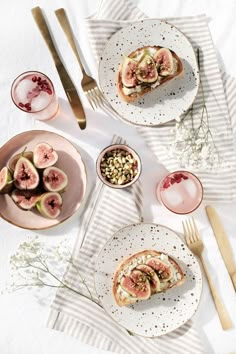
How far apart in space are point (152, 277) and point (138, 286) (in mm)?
68

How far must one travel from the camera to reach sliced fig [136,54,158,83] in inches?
113

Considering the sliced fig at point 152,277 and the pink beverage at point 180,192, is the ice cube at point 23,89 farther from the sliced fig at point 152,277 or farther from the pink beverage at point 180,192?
the sliced fig at point 152,277

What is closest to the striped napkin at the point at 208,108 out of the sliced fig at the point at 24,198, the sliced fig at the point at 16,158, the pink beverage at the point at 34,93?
the pink beverage at the point at 34,93

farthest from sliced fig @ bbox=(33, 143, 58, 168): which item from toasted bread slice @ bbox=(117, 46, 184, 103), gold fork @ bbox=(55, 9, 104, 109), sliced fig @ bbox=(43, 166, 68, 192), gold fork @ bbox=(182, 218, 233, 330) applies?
gold fork @ bbox=(182, 218, 233, 330)

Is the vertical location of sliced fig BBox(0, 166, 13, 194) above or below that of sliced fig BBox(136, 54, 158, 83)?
below

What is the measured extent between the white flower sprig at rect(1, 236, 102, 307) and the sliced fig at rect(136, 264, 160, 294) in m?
0.27

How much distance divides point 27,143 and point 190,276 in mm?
883

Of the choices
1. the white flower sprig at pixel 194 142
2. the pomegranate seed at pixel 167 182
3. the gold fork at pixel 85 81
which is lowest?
the pomegranate seed at pixel 167 182

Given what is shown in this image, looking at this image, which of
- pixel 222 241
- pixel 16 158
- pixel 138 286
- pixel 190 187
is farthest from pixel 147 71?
pixel 138 286

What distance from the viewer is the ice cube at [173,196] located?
2.95 m

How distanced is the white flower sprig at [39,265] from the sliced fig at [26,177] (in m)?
0.24

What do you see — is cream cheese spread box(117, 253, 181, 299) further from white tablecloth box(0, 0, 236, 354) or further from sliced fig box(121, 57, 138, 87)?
sliced fig box(121, 57, 138, 87)

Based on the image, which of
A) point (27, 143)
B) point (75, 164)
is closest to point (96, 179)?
point (75, 164)

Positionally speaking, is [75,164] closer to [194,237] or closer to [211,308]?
[194,237]
